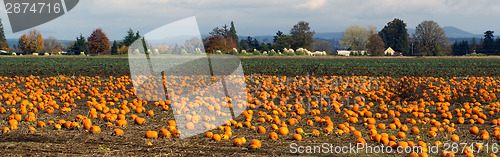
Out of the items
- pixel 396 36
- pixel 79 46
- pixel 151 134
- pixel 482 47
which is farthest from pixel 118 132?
pixel 396 36

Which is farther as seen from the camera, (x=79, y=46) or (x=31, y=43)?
(x=31, y=43)

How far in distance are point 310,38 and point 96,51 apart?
45.3m

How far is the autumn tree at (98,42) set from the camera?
305 ft

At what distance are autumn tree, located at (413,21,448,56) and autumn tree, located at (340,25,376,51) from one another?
10.6 meters

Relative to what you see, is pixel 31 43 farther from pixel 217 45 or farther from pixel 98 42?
pixel 217 45

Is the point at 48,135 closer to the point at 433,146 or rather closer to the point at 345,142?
the point at 345,142

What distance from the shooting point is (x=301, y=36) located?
3725 inches

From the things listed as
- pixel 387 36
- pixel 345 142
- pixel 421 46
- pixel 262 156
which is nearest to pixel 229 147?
pixel 262 156

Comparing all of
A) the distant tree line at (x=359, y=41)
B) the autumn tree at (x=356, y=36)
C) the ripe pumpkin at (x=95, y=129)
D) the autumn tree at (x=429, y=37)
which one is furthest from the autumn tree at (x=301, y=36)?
the ripe pumpkin at (x=95, y=129)

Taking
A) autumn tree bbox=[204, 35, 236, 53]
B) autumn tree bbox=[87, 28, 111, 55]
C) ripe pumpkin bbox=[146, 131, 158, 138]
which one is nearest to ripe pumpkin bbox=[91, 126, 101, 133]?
ripe pumpkin bbox=[146, 131, 158, 138]

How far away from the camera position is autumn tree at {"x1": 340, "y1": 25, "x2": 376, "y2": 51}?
104812 mm

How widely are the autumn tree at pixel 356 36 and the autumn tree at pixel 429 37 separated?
10576 millimetres

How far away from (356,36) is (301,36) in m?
19.0

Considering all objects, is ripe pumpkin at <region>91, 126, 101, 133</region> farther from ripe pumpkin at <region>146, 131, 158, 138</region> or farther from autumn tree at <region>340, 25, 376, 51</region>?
autumn tree at <region>340, 25, 376, 51</region>
